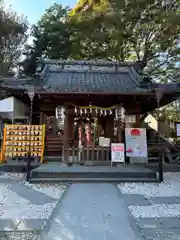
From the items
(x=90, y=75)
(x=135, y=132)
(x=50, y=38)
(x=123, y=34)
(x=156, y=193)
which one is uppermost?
(x=50, y=38)

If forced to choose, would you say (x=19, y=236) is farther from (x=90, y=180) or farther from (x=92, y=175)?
(x=92, y=175)

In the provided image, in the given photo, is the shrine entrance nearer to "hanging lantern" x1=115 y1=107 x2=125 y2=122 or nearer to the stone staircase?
"hanging lantern" x1=115 y1=107 x2=125 y2=122

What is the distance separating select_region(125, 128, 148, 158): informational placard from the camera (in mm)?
9766

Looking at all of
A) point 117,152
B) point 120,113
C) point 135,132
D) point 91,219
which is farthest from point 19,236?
point 135,132

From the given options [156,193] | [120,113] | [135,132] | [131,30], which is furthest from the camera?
[131,30]

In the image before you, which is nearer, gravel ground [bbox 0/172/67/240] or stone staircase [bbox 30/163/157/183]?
gravel ground [bbox 0/172/67/240]

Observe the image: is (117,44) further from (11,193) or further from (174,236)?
(174,236)

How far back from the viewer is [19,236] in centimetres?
Result: 336

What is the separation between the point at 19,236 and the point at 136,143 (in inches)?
277

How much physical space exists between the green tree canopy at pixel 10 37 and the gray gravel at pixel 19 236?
1525 cm

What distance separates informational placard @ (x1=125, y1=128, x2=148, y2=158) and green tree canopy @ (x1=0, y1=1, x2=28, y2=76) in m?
11.0

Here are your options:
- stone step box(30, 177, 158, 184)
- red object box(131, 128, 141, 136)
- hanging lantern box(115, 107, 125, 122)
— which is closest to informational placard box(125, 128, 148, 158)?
red object box(131, 128, 141, 136)

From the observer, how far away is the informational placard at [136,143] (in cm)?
977

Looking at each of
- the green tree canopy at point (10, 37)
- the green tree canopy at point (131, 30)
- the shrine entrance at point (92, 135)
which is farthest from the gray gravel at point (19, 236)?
the green tree canopy at point (10, 37)
